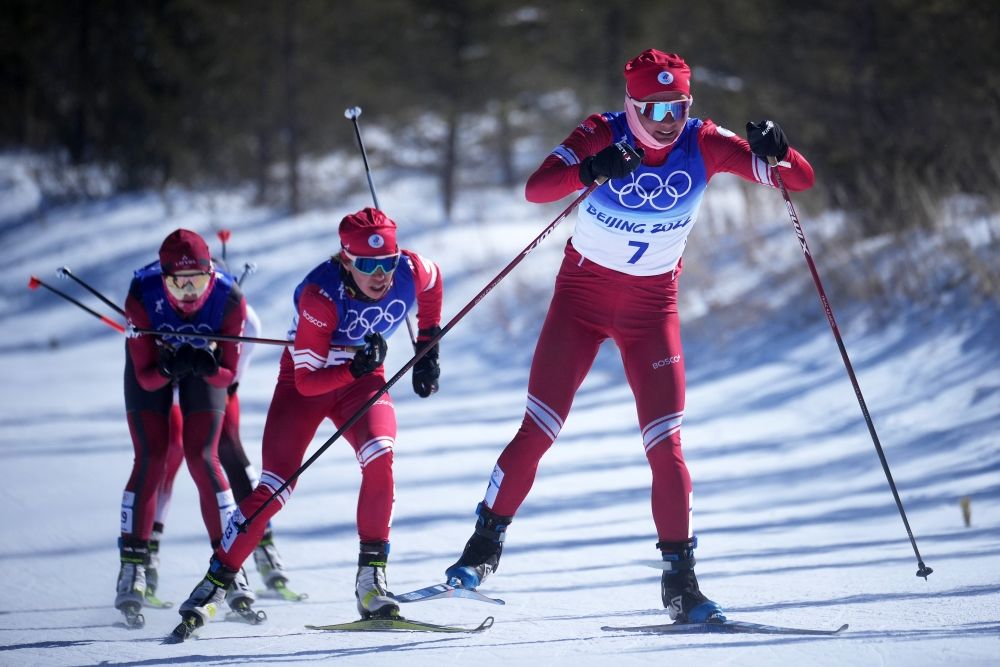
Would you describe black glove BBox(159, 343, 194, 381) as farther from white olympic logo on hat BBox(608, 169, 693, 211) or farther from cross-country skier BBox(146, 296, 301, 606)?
white olympic logo on hat BBox(608, 169, 693, 211)

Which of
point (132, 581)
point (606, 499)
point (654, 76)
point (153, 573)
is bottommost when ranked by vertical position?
point (132, 581)

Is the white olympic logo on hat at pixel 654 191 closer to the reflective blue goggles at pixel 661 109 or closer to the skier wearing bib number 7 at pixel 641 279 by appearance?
the skier wearing bib number 7 at pixel 641 279

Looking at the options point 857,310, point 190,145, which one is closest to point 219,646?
point 857,310

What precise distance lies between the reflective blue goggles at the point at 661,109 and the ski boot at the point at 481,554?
160 cm

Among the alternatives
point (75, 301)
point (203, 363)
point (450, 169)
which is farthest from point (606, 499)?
point (450, 169)

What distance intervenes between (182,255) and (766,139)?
2.49 metres

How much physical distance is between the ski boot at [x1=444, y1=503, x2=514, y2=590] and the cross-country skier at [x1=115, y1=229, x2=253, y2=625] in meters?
1.12

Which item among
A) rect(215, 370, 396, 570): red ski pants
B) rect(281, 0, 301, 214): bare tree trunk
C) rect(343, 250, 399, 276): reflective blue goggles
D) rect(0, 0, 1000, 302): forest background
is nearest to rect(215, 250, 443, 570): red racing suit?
rect(215, 370, 396, 570): red ski pants

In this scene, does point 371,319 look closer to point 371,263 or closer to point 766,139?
point 371,263

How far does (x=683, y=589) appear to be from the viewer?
13.9ft

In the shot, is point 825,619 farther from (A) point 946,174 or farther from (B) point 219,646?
(A) point 946,174

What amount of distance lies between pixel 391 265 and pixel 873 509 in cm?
347

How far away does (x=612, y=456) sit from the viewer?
330 inches

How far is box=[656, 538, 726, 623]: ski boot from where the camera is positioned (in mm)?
4180
